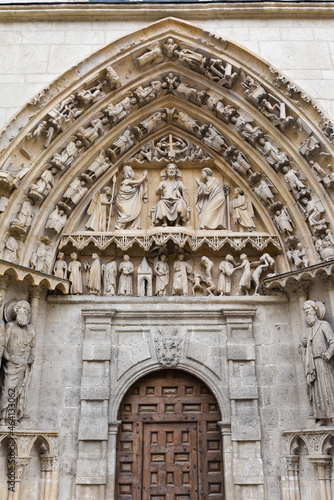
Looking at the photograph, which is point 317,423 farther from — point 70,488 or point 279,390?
point 70,488

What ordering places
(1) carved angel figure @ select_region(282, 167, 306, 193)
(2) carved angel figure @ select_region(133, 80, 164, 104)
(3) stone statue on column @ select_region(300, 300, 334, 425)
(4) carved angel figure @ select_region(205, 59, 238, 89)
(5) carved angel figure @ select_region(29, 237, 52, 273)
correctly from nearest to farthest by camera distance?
1. (3) stone statue on column @ select_region(300, 300, 334, 425)
2. (5) carved angel figure @ select_region(29, 237, 52, 273)
3. (1) carved angel figure @ select_region(282, 167, 306, 193)
4. (4) carved angel figure @ select_region(205, 59, 238, 89)
5. (2) carved angel figure @ select_region(133, 80, 164, 104)

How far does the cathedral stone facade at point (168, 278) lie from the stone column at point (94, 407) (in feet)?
0.06

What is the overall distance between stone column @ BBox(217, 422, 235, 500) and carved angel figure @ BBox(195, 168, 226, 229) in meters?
2.70

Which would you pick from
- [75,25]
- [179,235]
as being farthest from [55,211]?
[75,25]

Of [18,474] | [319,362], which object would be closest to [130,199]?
[319,362]

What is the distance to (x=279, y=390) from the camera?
6.21 metres

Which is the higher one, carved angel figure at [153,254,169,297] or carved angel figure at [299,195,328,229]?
carved angel figure at [299,195,328,229]

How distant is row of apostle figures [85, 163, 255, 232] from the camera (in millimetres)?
6941

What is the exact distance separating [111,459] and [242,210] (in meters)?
3.72

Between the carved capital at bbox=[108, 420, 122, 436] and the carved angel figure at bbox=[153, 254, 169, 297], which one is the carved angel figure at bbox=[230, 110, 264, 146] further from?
the carved capital at bbox=[108, 420, 122, 436]

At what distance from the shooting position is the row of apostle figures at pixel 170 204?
6941 millimetres

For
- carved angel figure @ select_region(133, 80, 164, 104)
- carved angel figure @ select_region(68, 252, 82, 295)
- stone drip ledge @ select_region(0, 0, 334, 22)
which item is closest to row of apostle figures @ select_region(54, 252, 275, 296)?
carved angel figure @ select_region(68, 252, 82, 295)

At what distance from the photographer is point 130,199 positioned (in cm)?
717

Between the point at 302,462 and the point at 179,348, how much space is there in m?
1.97
